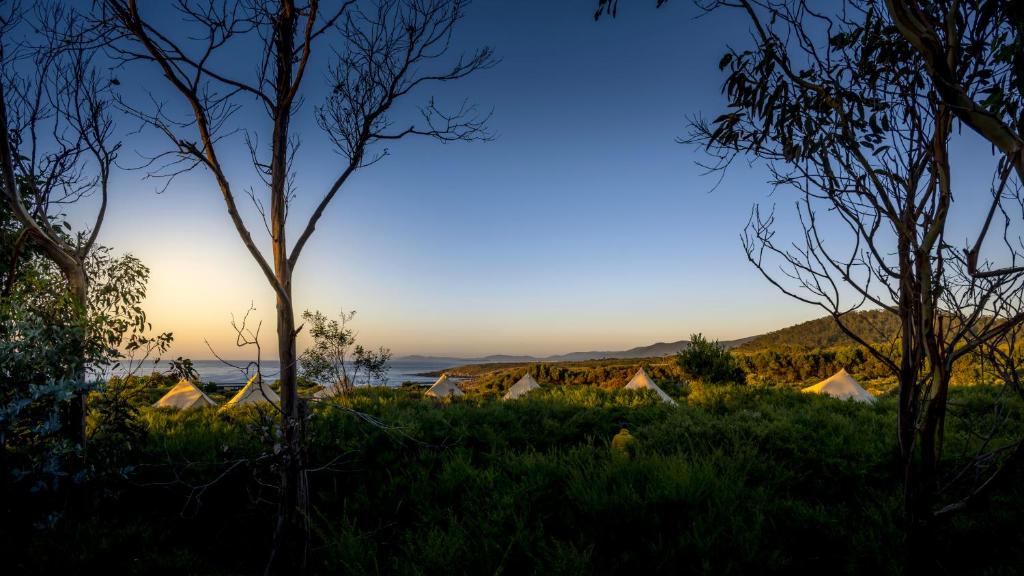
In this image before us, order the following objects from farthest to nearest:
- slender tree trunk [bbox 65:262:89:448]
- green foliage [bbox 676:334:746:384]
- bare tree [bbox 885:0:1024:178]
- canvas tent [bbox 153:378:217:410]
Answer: green foliage [bbox 676:334:746:384], canvas tent [bbox 153:378:217:410], slender tree trunk [bbox 65:262:89:448], bare tree [bbox 885:0:1024:178]

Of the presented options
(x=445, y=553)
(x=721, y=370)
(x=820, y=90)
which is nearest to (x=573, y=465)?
(x=445, y=553)

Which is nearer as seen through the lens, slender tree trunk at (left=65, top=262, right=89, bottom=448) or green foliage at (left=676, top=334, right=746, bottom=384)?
slender tree trunk at (left=65, top=262, right=89, bottom=448)

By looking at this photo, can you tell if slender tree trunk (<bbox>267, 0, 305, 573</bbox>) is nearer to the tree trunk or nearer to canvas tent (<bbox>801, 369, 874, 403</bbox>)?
the tree trunk

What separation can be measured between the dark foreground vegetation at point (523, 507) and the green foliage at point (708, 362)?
9201 mm

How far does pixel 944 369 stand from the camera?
9.29 ft

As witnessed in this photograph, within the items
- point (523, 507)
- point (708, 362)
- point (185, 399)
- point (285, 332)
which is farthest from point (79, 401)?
point (708, 362)

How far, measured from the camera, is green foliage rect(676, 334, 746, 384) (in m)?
16.3

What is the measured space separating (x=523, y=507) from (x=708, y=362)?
1402 cm

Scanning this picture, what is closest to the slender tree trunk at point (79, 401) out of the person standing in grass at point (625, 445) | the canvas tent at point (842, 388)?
the person standing in grass at point (625, 445)

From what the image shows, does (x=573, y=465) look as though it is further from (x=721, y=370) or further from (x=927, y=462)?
(x=721, y=370)

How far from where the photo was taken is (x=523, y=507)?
4.27m

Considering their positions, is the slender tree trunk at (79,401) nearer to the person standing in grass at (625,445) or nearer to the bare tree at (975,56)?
the person standing in grass at (625,445)

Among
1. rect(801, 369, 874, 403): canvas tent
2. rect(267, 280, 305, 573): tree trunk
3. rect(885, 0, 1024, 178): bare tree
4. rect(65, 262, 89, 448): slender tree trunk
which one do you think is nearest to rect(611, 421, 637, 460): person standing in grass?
rect(267, 280, 305, 573): tree trunk

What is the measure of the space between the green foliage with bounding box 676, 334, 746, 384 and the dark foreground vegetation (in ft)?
30.2
